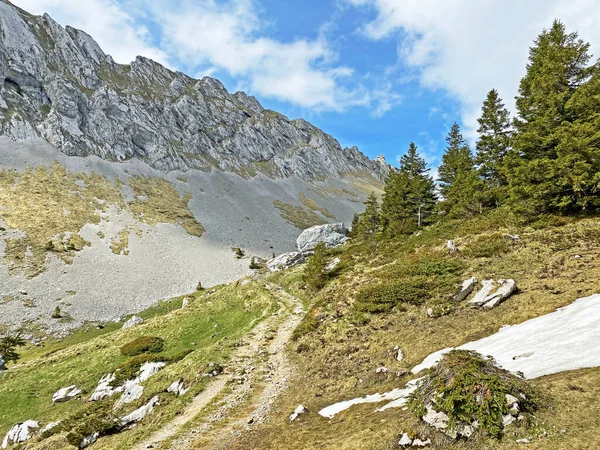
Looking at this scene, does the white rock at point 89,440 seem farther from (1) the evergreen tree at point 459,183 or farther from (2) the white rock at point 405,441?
(1) the evergreen tree at point 459,183

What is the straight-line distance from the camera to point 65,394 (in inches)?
819

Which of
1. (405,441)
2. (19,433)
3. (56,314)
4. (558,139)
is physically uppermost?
(558,139)

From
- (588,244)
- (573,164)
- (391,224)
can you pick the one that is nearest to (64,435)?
(588,244)

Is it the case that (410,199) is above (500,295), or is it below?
above

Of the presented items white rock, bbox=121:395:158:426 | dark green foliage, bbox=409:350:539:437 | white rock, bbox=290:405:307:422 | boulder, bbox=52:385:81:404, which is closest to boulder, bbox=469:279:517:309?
dark green foliage, bbox=409:350:539:437

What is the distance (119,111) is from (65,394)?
12621 centimetres

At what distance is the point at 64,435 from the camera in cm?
1496

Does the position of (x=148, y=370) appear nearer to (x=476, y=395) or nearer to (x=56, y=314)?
(x=476, y=395)

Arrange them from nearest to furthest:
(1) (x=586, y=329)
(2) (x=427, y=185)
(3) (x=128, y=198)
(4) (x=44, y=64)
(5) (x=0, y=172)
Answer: (1) (x=586, y=329) → (2) (x=427, y=185) → (5) (x=0, y=172) → (3) (x=128, y=198) → (4) (x=44, y=64)

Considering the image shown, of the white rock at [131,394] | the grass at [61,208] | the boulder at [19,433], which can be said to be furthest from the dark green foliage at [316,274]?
the grass at [61,208]

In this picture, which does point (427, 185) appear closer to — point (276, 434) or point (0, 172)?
point (276, 434)

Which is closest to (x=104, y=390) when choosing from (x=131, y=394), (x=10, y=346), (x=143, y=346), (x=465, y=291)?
(x=131, y=394)

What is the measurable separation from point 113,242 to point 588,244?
241ft

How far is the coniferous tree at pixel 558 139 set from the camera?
70.2 ft
